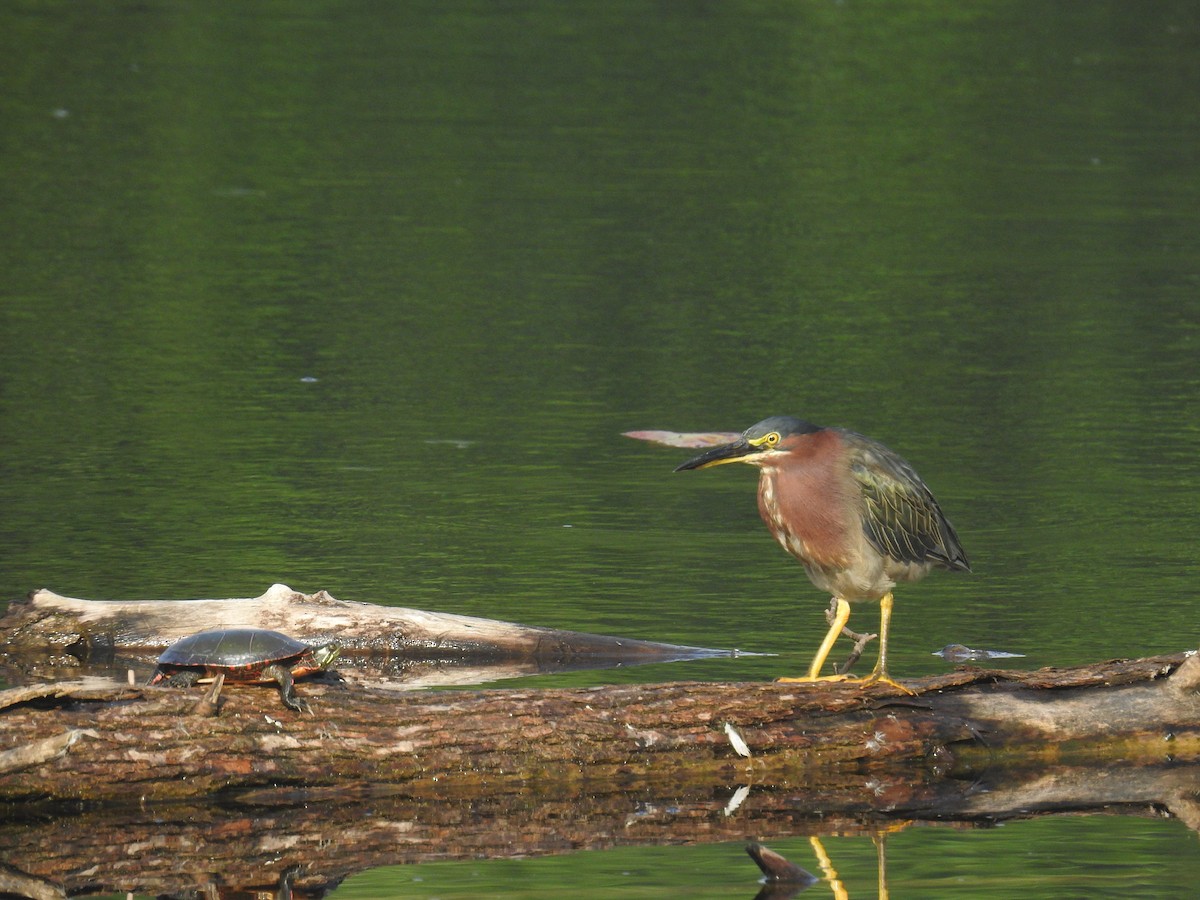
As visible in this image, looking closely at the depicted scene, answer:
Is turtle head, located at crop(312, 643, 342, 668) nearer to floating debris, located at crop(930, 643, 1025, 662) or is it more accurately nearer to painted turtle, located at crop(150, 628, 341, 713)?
painted turtle, located at crop(150, 628, 341, 713)

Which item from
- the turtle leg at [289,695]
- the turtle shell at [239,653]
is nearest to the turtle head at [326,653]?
the turtle shell at [239,653]

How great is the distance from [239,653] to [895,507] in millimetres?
2264

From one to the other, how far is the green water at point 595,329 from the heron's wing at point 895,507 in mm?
1048

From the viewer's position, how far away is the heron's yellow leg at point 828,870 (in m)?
6.79

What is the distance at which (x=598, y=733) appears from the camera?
7.59 m

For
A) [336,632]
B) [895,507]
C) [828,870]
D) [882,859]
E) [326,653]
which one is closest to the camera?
[828,870]

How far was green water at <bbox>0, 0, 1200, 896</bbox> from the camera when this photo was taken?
34.5ft

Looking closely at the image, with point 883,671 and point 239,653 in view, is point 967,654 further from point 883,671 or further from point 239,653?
point 239,653

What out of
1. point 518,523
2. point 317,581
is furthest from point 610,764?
point 518,523

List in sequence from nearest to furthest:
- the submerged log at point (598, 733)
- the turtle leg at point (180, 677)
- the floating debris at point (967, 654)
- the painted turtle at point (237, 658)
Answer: the submerged log at point (598, 733)
the painted turtle at point (237, 658)
the turtle leg at point (180, 677)
the floating debris at point (967, 654)

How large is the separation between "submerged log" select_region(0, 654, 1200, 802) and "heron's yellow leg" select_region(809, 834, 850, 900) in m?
0.54

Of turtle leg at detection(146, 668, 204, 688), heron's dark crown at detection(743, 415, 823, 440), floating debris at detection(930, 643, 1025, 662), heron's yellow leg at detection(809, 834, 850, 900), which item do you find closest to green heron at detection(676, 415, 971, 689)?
heron's dark crown at detection(743, 415, 823, 440)

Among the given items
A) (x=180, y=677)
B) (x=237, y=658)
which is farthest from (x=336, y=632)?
(x=237, y=658)

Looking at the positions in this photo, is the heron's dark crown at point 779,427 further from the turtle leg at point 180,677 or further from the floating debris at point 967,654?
the turtle leg at point 180,677
